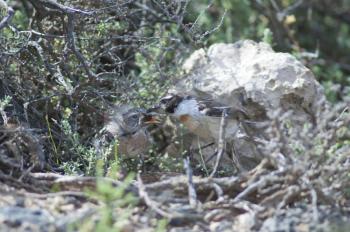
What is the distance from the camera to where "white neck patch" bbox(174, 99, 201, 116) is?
4.75 meters

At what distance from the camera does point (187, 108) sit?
15.7ft

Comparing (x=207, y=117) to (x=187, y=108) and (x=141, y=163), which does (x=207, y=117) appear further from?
(x=141, y=163)

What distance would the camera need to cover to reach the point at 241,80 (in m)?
4.80

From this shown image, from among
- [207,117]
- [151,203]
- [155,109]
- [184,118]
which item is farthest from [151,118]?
[151,203]

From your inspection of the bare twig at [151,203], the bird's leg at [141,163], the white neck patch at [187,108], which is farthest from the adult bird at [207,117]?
the bare twig at [151,203]

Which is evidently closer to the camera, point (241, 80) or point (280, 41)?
point (241, 80)

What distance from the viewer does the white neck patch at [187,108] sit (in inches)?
187

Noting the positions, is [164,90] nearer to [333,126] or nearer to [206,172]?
[206,172]

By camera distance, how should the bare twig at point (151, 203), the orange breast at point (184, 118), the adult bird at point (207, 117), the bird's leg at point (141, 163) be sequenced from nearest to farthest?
1. the bare twig at point (151, 203)
2. the bird's leg at point (141, 163)
3. the adult bird at point (207, 117)
4. the orange breast at point (184, 118)

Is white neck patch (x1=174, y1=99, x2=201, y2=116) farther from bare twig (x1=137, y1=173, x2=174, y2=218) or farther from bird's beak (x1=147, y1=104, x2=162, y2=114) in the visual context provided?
bare twig (x1=137, y1=173, x2=174, y2=218)

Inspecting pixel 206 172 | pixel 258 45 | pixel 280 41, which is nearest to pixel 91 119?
pixel 206 172

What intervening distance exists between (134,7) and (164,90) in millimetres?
1037

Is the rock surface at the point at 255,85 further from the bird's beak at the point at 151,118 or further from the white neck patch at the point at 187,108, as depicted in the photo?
the bird's beak at the point at 151,118

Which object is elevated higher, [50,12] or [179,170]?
[50,12]
